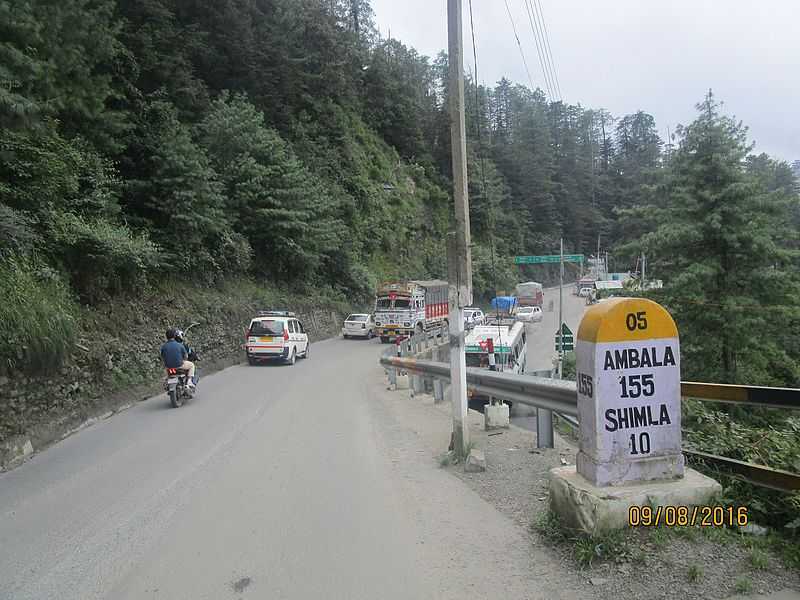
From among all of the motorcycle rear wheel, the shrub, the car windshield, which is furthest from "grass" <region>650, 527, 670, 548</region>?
the car windshield

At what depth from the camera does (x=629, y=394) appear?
15.5ft

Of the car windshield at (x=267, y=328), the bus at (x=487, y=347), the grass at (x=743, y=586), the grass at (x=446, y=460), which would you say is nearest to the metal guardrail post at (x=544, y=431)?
the grass at (x=446, y=460)

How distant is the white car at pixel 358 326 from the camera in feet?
120

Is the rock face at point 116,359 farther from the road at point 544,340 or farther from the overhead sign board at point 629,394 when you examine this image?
the road at point 544,340

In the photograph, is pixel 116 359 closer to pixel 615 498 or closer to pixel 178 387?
pixel 178 387

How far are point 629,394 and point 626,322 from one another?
59cm

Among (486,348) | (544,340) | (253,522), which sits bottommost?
(544,340)

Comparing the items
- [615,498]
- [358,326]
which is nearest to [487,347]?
[615,498]

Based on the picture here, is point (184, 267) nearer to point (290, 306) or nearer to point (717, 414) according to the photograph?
point (290, 306)

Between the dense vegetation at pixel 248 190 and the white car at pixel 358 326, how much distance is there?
14.1 ft

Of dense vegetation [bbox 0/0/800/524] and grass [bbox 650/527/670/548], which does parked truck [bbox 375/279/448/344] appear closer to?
dense vegetation [bbox 0/0/800/524]

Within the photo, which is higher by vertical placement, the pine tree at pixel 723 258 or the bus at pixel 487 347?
the pine tree at pixel 723 258

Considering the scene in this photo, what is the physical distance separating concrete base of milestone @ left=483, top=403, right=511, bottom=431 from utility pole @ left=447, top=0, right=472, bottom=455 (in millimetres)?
1793

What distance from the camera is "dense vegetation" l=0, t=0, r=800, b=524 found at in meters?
13.7
